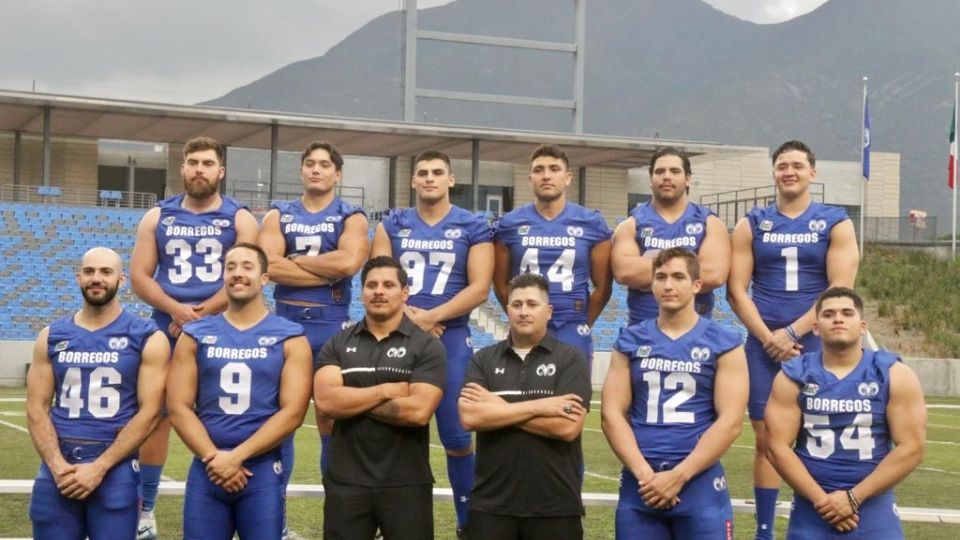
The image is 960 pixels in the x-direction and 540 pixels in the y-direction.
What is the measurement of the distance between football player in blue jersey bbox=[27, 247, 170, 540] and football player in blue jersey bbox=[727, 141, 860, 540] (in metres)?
3.50

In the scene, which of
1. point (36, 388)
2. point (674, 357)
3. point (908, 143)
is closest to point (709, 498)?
point (674, 357)

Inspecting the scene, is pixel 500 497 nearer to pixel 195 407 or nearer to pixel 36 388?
pixel 195 407

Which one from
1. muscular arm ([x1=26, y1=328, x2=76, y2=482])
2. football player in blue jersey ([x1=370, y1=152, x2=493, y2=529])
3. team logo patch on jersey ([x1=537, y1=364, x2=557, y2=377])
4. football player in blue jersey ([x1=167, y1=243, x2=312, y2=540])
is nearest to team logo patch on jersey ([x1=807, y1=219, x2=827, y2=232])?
football player in blue jersey ([x1=370, y1=152, x2=493, y2=529])

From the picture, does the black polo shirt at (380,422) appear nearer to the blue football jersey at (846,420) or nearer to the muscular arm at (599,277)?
the muscular arm at (599,277)

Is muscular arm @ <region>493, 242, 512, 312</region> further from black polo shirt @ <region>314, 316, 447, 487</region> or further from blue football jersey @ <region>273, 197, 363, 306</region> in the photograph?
black polo shirt @ <region>314, 316, 447, 487</region>

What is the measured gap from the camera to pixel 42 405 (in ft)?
21.2

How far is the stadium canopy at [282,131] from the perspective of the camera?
1216 inches

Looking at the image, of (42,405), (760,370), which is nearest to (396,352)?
(42,405)

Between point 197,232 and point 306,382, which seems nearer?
point 306,382

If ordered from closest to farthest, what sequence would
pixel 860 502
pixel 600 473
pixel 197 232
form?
pixel 860 502
pixel 197 232
pixel 600 473

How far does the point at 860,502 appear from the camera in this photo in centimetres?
607

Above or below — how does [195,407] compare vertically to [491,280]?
below

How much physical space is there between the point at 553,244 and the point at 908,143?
601ft

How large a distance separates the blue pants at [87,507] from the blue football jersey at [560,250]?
270 centimetres
